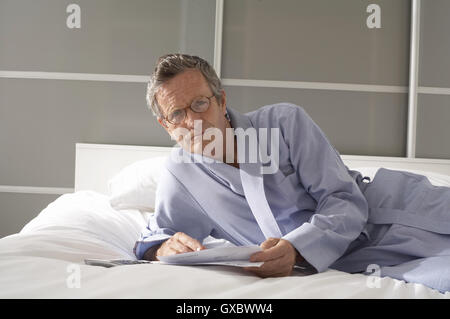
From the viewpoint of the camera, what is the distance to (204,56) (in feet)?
8.56

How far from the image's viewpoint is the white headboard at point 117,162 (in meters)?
2.47

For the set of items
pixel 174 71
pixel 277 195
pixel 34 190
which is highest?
pixel 174 71

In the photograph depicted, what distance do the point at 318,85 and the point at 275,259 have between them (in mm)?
1813

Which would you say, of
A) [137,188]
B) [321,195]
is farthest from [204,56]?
[321,195]

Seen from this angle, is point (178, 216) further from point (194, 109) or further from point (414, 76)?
point (414, 76)

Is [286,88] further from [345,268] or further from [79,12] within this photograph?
[345,268]

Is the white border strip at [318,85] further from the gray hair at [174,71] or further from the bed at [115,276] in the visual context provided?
the gray hair at [174,71]

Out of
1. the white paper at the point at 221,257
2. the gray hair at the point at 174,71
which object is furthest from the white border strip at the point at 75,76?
the white paper at the point at 221,257

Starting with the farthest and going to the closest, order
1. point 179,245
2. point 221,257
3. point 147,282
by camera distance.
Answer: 1. point 179,245
2. point 221,257
3. point 147,282

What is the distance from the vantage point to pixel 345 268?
1.14 metres

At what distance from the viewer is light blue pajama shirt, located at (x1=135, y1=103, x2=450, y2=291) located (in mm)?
1068
